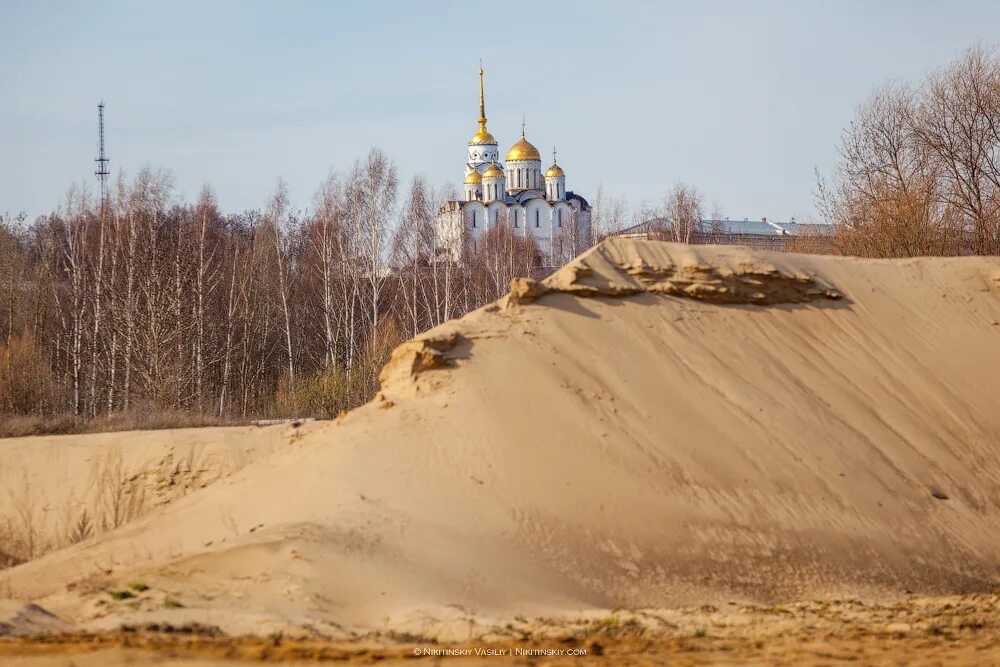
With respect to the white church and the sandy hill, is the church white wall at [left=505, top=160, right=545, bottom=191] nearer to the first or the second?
the white church

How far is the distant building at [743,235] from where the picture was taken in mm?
35844

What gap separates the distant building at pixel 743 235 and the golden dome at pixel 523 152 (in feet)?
41.5

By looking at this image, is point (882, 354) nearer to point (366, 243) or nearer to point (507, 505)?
point (507, 505)

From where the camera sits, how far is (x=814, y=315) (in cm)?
1744

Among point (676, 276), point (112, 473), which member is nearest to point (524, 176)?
point (112, 473)

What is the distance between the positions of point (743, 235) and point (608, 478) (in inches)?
2095

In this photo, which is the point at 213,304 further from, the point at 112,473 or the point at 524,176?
the point at 524,176

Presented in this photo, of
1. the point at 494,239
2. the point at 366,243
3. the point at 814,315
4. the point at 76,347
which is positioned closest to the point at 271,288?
the point at 366,243

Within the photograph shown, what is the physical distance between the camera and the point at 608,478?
42.2ft

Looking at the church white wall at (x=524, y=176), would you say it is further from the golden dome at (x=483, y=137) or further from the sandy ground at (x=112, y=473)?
the sandy ground at (x=112, y=473)

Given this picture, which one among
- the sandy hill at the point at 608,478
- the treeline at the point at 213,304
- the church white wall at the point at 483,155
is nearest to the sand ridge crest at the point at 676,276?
the sandy hill at the point at 608,478

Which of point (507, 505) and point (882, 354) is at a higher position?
point (882, 354)

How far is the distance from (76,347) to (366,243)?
9.79m

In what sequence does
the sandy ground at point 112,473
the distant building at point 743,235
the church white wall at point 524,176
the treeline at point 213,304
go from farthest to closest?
the church white wall at point 524,176 < the distant building at point 743,235 < the treeline at point 213,304 < the sandy ground at point 112,473
